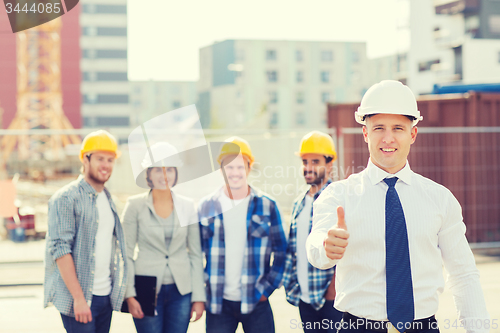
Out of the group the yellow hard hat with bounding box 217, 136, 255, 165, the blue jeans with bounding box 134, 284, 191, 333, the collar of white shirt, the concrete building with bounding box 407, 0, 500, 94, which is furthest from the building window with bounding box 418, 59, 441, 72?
the collar of white shirt

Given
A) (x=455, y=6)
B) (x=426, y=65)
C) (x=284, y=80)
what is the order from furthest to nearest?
(x=284, y=80)
(x=426, y=65)
(x=455, y=6)

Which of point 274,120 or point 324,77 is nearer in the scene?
point 274,120

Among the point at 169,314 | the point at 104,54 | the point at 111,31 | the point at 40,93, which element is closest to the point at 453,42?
the point at 40,93

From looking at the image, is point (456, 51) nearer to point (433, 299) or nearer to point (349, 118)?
point (349, 118)

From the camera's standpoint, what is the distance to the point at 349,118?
1026 cm

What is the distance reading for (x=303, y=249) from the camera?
3697mm

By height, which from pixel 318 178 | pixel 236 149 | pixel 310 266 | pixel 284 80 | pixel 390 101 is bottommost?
pixel 310 266

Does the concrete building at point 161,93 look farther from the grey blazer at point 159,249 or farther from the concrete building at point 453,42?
the grey blazer at point 159,249

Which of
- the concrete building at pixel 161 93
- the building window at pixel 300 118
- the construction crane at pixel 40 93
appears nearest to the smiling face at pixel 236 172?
the construction crane at pixel 40 93

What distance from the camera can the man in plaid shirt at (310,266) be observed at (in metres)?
3.57

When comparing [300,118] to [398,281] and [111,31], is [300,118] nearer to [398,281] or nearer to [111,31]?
[111,31]

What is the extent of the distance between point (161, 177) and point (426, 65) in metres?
52.4

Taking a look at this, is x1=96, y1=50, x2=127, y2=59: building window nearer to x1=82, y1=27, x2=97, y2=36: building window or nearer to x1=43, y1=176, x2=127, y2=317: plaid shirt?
x1=82, y1=27, x2=97, y2=36: building window

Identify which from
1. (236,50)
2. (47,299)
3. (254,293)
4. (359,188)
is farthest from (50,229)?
(236,50)
